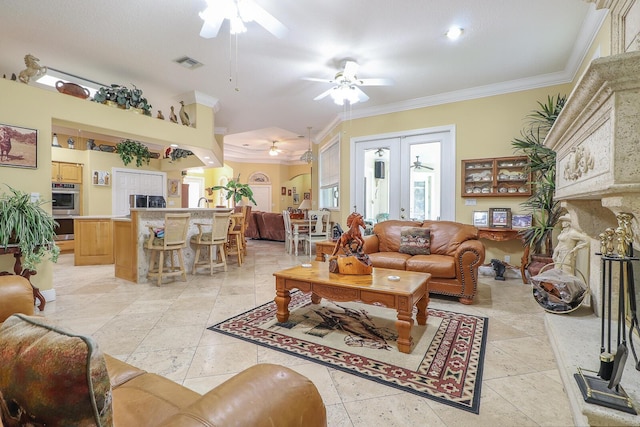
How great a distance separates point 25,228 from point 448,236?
461 cm

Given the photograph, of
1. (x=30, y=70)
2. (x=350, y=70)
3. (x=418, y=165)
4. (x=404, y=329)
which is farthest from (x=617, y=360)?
(x=30, y=70)

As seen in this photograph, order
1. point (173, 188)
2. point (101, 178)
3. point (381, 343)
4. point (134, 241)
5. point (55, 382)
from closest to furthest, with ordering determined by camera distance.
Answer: point (55, 382) < point (381, 343) < point (134, 241) < point (101, 178) < point (173, 188)

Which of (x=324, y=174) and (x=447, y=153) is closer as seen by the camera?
(x=447, y=153)

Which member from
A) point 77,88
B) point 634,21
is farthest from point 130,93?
point 634,21

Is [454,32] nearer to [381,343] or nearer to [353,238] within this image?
[353,238]

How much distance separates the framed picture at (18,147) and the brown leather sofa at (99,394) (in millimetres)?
3502

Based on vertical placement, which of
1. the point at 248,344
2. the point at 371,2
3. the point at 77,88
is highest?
the point at 371,2

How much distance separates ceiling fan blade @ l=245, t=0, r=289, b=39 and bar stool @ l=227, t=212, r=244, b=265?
3519 millimetres

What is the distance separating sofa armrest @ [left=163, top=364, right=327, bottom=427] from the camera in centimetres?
69

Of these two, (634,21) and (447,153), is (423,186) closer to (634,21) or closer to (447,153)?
(447,153)

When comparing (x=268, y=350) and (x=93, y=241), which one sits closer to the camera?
(x=268, y=350)

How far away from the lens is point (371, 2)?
2.73 metres

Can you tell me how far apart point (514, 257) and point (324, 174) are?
4.36m

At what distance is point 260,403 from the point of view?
29.5 inches
